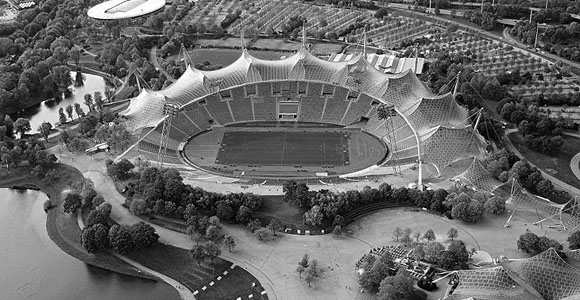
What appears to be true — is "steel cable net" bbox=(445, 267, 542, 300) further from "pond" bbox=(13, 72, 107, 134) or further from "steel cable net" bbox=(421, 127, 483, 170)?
"pond" bbox=(13, 72, 107, 134)

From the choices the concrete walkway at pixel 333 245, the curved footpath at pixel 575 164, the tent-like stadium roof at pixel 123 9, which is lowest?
the curved footpath at pixel 575 164

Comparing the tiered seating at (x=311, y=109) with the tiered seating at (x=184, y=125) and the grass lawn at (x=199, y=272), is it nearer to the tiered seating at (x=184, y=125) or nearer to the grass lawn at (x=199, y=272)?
the tiered seating at (x=184, y=125)

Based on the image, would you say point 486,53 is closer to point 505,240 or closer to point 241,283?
point 505,240

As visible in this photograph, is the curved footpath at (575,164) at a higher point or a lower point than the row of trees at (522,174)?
lower

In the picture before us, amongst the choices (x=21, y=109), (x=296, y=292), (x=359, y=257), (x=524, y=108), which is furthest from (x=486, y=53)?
(x=21, y=109)

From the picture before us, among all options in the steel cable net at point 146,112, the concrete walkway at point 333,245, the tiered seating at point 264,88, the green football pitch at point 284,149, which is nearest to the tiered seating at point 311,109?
the green football pitch at point 284,149

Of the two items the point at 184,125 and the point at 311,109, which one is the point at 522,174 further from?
the point at 184,125

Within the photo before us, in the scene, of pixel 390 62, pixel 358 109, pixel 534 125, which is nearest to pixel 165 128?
pixel 358 109
